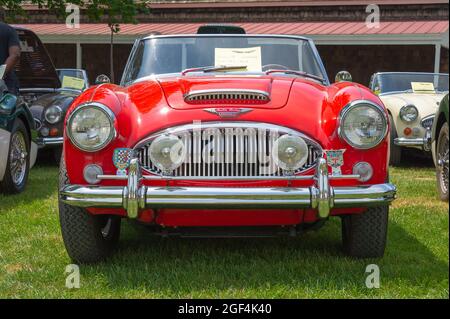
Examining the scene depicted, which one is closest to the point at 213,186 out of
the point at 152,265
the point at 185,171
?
the point at 185,171

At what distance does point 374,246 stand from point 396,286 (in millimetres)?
389

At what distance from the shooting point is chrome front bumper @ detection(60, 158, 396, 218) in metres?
3.01

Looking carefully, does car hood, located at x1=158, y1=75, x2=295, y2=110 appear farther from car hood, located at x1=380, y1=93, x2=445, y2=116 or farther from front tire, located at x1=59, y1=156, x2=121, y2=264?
car hood, located at x1=380, y1=93, x2=445, y2=116

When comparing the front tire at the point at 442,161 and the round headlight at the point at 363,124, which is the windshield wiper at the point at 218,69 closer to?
the round headlight at the point at 363,124

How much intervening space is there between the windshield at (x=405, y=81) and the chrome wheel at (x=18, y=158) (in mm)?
4952

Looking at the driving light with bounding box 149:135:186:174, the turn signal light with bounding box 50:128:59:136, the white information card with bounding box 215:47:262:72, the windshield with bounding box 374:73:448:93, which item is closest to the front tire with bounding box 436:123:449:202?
the white information card with bounding box 215:47:262:72

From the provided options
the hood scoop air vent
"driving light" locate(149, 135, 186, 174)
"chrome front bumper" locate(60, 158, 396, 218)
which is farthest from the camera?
the hood scoop air vent

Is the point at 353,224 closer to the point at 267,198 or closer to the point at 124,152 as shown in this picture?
the point at 267,198

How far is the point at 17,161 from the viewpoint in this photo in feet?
19.3

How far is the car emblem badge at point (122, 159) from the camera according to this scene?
3.19 m

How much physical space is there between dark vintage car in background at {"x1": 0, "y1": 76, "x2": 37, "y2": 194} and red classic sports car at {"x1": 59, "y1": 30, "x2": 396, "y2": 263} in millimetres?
2142

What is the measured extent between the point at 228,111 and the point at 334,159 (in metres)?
0.59

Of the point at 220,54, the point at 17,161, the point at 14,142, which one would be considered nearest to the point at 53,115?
the point at 17,161

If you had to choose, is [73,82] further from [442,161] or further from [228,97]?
[228,97]
